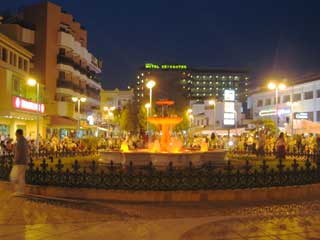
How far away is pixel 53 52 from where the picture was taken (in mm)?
50094

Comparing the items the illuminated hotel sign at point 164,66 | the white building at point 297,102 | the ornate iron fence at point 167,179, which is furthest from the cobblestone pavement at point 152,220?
the illuminated hotel sign at point 164,66

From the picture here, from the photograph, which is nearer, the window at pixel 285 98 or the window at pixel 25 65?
the window at pixel 25 65

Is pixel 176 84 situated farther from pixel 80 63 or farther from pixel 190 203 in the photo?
pixel 190 203

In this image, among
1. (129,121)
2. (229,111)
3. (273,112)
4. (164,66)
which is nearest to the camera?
(273,112)

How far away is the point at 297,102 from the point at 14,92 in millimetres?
32924

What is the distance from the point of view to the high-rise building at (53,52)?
153 ft

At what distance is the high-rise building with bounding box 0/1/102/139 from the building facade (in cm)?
487

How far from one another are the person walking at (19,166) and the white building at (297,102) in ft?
114

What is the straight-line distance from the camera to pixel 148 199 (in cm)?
1048

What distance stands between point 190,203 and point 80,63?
52463 mm

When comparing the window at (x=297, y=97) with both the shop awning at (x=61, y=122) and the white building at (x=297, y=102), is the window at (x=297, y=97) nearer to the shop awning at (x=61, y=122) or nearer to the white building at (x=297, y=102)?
the white building at (x=297, y=102)

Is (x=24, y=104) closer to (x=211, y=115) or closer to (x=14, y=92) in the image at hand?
(x=14, y=92)

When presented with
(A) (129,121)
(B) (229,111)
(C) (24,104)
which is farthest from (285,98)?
(C) (24,104)

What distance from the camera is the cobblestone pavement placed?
744 centimetres
